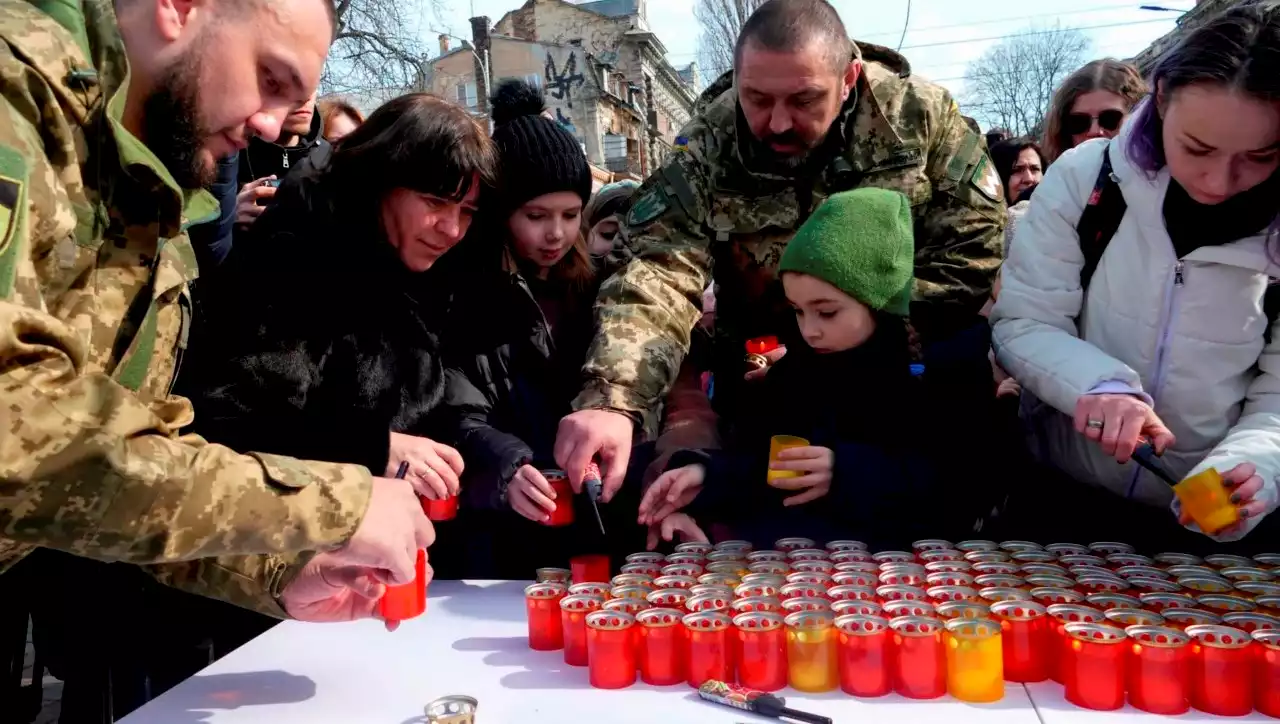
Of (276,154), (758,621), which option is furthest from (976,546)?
(276,154)

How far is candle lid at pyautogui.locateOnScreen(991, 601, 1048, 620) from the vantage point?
1.54m

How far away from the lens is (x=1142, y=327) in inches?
83.9

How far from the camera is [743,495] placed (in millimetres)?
2256

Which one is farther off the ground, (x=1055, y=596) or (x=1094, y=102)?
(x=1094, y=102)

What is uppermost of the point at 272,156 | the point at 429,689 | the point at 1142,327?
the point at 272,156

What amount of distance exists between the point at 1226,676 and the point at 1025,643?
0.95 ft

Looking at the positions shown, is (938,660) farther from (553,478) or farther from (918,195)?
(918,195)

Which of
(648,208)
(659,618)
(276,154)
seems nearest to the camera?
(659,618)

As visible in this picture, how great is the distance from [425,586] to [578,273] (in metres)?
1.31

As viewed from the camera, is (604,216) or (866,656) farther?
(604,216)

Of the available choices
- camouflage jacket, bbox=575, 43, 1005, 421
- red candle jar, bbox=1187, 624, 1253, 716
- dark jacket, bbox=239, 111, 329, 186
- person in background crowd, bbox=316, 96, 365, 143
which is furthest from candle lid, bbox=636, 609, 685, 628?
person in background crowd, bbox=316, 96, 365, 143

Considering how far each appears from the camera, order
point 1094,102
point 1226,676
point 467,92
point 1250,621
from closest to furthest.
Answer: point 1226,676
point 1250,621
point 1094,102
point 467,92

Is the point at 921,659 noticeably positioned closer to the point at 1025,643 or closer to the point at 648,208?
the point at 1025,643

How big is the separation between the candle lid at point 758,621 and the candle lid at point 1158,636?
1.85 feet
